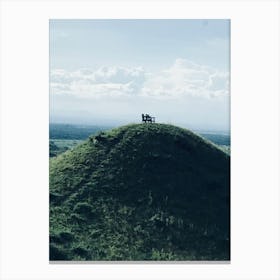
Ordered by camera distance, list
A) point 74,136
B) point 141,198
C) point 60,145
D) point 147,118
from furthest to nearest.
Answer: point 74,136 < point 60,145 < point 147,118 < point 141,198

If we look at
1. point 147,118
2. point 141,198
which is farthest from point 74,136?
point 141,198

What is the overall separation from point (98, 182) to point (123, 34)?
502 cm

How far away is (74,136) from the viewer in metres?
17.1

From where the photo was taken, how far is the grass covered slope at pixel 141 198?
1523 centimetres

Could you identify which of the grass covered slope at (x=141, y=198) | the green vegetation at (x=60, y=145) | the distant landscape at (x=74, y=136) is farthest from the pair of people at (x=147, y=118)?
the green vegetation at (x=60, y=145)

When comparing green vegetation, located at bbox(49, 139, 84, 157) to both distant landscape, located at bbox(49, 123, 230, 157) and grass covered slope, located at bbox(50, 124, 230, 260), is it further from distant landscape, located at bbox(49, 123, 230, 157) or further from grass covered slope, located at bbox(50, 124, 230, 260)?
grass covered slope, located at bbox(50, 124, 230, 260)

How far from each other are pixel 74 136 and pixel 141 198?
3.16 meters

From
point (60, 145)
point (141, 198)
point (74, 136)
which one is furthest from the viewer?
point (74, 136)

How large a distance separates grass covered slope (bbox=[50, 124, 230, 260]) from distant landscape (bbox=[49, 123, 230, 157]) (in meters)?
0.58

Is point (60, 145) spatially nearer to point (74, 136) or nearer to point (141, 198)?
point (74, 136)

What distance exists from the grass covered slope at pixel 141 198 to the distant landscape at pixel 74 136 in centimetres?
58

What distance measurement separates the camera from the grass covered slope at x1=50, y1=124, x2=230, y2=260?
600 inches

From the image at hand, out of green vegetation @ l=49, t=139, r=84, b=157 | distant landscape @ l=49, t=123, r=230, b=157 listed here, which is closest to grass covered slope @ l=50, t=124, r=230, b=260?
green vegetation @ l=49, t=139, r=84, b=157

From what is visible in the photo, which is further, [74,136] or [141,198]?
[74,136]
